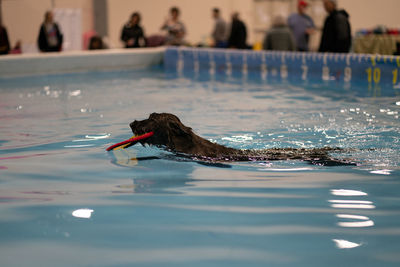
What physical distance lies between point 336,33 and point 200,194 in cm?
787

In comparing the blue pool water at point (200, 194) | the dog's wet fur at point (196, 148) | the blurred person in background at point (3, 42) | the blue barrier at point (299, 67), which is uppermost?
the blurred person in background at point (3, 42)

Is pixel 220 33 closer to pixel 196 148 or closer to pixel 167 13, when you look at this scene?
pixel 167 13

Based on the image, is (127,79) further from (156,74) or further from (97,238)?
(97,238)

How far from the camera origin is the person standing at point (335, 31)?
1065 centimetres

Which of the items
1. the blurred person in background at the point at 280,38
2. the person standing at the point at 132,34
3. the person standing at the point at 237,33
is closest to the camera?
the blurred person in background at the point at 280,38

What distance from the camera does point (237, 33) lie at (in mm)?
14570

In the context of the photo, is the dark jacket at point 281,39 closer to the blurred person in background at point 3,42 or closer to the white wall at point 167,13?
the blurred person in background at point 3,42

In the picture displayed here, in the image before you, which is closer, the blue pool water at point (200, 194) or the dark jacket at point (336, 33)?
the blue pool water at point (200, 194)

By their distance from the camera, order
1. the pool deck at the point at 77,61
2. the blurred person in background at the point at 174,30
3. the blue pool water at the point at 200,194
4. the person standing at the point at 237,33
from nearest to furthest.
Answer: the blue pool water at the point at 200,194
the pool deck at the point at 77,61
the person standing at the point at 237,33
the blurred person in background at the point at 174,30

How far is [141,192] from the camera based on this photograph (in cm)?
414

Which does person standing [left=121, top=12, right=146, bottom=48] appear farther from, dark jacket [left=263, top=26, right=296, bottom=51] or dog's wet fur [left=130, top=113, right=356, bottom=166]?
dog's wet fur [left=130, top=113, right=356, bottom=166]

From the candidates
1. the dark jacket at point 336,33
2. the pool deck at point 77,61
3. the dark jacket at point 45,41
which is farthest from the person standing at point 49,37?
the dark jacket at point 336,33

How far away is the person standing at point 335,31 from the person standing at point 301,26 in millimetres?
1338

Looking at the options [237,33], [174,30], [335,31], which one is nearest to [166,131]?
[335,31]
